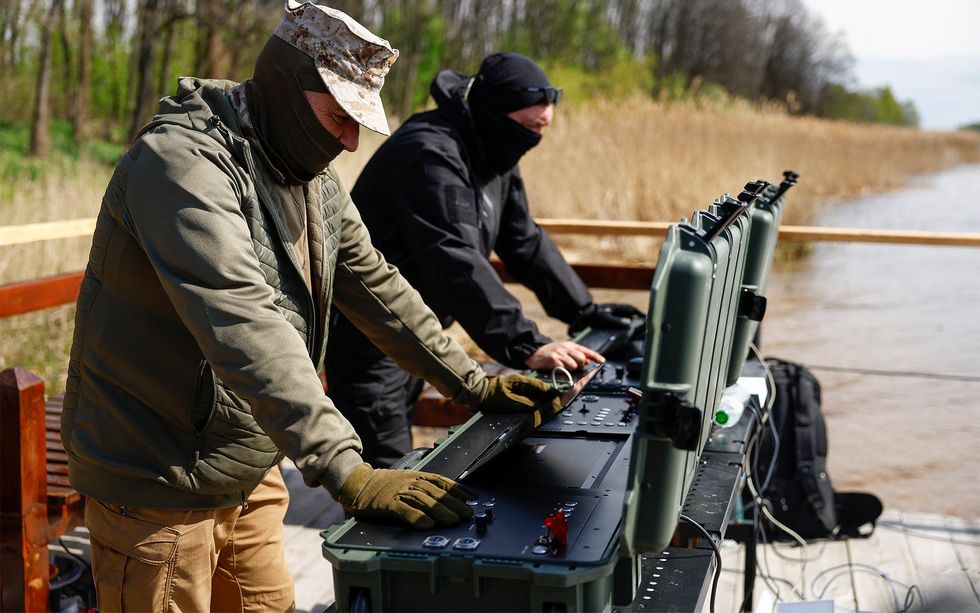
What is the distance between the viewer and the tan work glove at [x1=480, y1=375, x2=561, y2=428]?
2.52 meters

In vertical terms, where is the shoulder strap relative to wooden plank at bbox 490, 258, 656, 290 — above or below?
below

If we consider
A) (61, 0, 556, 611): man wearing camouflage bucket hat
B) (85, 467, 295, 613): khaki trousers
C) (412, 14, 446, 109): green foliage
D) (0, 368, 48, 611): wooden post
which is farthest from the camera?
(412, 14, 446, 109): green foliage

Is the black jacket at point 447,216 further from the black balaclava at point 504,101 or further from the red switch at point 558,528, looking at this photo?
the red switch at point 558,528

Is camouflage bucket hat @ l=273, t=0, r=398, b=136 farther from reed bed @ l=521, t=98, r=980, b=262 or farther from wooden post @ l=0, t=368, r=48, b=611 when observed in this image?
reed bed @ l=521, t=98, r=980, b=262

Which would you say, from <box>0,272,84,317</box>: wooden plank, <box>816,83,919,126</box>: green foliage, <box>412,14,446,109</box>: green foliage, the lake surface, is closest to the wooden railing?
<box>0,272,84,317</box>: wooden plank

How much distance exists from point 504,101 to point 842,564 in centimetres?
230

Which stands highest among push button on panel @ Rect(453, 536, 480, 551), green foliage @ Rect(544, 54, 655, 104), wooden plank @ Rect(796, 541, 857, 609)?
green foliage @ Rect(544, 54, 655, 104)

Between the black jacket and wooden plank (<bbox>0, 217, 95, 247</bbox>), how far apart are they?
1279 millimetres

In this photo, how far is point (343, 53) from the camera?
196 cm

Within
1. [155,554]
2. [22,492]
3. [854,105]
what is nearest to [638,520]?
[155,554]

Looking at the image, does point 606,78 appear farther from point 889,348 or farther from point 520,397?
point 520,397

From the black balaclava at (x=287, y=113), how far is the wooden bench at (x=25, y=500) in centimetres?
130

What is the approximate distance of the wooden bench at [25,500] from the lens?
9.51 ft

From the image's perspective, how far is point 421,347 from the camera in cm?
252
